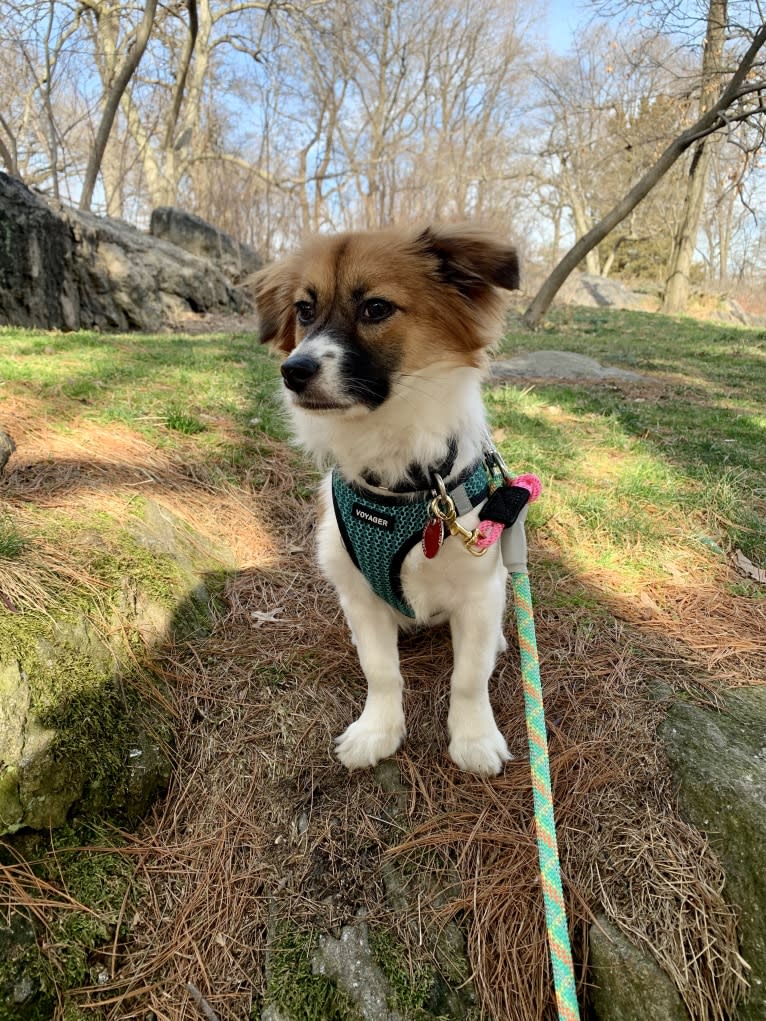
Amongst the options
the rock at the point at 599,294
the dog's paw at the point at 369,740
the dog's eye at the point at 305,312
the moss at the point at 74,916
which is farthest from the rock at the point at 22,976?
the rock at the point at 599,294

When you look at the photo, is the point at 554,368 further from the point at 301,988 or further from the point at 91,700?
the point at 301,988

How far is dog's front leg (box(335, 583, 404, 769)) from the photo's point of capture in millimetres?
1999

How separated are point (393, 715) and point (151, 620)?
3.10 ft

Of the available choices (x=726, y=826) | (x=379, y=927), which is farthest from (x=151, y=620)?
(x=726, y=826)

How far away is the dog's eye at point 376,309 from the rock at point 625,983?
1873 millimetres

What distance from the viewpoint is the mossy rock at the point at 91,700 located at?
1.65 m

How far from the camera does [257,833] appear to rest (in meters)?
1.85

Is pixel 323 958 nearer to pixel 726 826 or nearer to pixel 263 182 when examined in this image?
pixel 726 826

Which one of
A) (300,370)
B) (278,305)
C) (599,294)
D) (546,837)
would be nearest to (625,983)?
(546,837)

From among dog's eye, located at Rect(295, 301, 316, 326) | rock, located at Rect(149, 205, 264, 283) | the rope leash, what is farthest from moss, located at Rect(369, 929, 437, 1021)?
rock, located at Rect(149, 205, 264, 283)

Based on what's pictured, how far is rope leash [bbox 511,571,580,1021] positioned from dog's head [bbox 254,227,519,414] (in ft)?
2.68

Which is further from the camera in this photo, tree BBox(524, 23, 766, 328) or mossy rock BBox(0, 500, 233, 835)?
tree BBox(524, 23, 766, 328)

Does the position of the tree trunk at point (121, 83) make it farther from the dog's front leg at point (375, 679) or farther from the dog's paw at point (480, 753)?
the dog's paw at point (480, 753)

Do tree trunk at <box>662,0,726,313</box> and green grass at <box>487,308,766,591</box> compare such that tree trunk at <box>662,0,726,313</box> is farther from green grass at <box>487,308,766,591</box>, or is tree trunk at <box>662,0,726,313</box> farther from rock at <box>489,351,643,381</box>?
green grass at <box>487,308,766,591</box>
